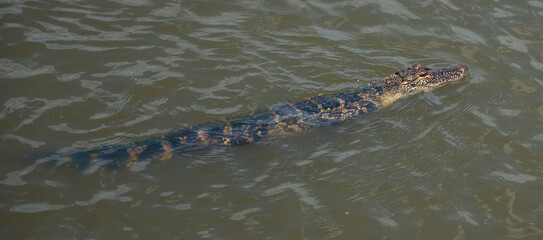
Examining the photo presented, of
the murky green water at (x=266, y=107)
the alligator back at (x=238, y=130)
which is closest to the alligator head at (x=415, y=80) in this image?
the murky green water at (x=266, y=107)

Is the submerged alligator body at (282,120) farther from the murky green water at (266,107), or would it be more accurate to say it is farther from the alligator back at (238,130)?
the murky green water at (266,107)

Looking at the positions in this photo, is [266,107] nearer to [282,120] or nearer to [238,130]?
[282,120]

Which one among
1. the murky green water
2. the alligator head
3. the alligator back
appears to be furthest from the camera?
the alligator head

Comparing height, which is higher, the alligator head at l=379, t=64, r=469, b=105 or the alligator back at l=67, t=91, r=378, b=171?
the alligator head at l=379, t=64, r=469, b=105

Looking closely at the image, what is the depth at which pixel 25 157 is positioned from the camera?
6.16 m

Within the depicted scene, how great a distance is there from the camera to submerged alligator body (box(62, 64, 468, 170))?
636 centimetres

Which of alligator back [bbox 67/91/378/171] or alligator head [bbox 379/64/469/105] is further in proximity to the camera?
alligator head [bbox 379/64/469/105]

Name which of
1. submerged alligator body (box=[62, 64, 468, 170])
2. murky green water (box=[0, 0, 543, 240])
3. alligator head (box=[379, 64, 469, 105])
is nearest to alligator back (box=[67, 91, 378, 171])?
submerged alligator body (box=[62, 64, 468, 170])

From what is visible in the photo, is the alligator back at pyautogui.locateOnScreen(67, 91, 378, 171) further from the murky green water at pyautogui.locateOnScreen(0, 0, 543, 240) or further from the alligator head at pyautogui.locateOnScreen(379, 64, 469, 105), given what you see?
the alligator head at pyautogui.locateOnScreen(379, 64, 469, 105)

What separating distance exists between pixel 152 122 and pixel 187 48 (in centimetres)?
183

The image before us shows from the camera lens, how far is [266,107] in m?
7.46

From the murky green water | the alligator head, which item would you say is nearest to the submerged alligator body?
the alligator head

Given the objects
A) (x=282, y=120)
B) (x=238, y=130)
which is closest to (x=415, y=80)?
(x=282, y=120)

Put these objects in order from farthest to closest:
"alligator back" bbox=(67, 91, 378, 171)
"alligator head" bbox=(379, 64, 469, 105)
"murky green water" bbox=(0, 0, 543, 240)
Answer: "alligator head" bbox=(379, 64, 469, 105) → "alligator back" bbox=(67, 91, 378, 171) → "murky green water" bbox=(0, 0, 543, 240)
